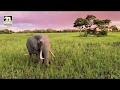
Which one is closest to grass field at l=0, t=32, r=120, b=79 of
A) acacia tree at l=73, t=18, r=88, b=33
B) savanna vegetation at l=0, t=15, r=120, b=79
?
savanna vegetation at l=0, t=15, r=120, b=79

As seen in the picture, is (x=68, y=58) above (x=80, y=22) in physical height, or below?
below

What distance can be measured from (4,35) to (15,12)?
52cm

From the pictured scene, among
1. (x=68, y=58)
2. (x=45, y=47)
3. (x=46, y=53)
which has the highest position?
(x=45, y=47)

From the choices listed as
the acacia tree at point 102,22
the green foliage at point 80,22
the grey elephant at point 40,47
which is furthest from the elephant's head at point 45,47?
the acacia tree at point 102,22

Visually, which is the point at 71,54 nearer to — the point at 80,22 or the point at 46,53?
the point at 46,53

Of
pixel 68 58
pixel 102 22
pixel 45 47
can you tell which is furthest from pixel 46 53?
pixel 102 22

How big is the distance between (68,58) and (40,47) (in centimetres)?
56

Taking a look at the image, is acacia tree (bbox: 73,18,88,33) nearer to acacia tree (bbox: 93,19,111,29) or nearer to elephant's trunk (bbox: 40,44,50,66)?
acacia tree (bbox: 93,19,111,29)

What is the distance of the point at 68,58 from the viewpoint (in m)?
7.68

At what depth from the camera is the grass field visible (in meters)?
7.49

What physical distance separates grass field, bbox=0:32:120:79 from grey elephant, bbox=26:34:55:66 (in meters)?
0.09
